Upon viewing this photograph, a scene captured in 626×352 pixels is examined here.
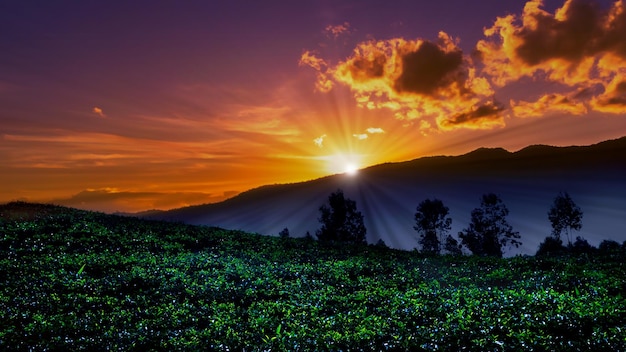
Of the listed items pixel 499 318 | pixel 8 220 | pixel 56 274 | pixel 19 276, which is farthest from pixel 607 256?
Answer: pixel 8 220

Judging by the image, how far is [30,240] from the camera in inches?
1268

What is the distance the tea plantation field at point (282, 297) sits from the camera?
54.3ft

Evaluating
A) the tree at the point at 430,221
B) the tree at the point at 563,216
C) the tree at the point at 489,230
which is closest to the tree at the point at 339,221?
the tree at the point at 430,221

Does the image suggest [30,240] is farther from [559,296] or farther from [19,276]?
[559,296]

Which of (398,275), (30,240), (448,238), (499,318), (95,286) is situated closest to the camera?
(499,318)

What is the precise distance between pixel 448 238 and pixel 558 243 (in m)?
32.7

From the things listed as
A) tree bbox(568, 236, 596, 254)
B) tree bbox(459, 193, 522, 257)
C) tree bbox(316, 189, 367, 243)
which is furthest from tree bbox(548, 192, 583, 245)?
tree bbox(316, 189, 367, 243)

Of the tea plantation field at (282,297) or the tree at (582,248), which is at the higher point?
the tea plantation field at (282,297)

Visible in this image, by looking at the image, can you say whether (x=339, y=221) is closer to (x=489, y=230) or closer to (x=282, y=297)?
(x=489, y=230)

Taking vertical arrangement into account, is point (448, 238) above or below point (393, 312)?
below

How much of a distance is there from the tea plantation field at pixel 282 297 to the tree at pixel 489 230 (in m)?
75.4

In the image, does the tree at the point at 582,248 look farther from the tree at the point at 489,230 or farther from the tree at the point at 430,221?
the tree at the point at 430,221

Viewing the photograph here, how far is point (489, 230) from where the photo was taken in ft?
344

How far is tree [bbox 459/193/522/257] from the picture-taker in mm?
104062
